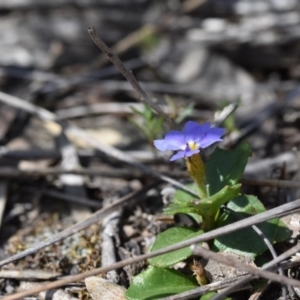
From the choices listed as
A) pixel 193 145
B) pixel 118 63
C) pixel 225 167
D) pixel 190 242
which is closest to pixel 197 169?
pixel 193 145

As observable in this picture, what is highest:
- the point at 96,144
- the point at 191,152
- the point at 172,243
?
the point at 96,144

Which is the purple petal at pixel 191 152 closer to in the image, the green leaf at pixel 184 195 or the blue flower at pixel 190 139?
the blue flower at pixel 190 139

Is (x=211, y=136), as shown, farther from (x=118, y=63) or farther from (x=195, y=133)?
(x=118, y=63)

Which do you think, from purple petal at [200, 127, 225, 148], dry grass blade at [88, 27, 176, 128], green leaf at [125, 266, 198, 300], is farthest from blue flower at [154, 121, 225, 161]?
green leaf at [125, 266, 198, 300]

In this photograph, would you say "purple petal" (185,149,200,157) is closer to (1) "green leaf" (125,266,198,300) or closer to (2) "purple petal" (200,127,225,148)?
(2) "purple petal" (200,127,225,148)

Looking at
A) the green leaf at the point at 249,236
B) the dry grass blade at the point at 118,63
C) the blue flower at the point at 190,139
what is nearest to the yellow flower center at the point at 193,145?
the blue flower at the point at 190,139

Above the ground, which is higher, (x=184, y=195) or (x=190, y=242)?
(x=184, y=195)
